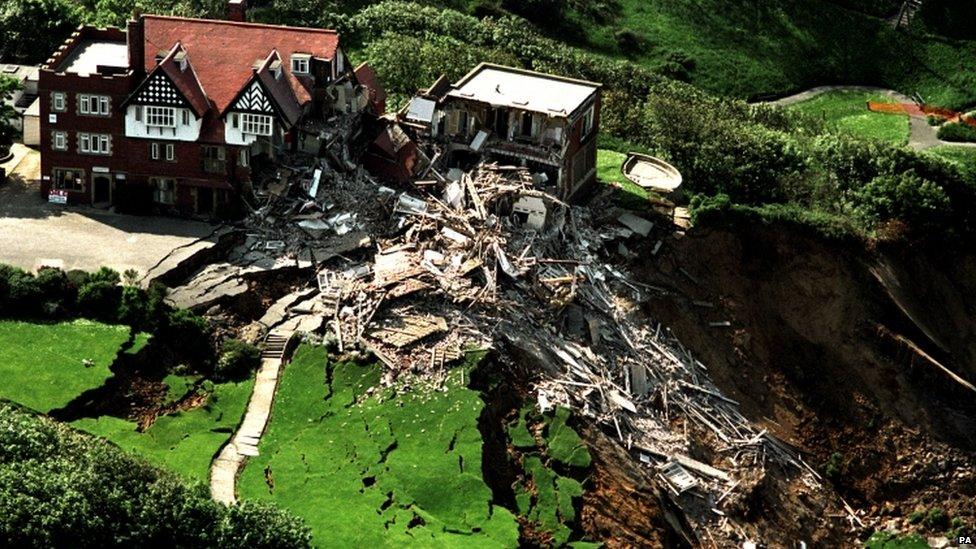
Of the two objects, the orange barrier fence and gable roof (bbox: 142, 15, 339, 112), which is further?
the orange barrier fence

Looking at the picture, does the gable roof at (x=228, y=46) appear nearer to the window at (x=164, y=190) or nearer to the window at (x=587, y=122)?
the window at (x=164, y=190)

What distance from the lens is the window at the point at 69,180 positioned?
11638 cm

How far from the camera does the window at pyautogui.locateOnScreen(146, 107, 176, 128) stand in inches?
4505

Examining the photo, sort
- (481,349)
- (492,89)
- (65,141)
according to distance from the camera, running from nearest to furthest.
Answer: (481,349)
(65,141)
(492,89)

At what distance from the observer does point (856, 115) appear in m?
162

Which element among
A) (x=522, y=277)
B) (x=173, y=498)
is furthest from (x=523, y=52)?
(x=173, y=498)

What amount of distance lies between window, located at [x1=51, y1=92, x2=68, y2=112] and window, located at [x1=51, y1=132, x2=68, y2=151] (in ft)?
5.36

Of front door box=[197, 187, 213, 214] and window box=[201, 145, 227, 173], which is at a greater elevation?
window box=[201, 145, 227, 173]

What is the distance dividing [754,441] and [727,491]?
569cm

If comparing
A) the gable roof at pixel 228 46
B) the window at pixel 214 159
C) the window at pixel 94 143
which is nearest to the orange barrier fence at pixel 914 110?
the gable roof at pixel 228 46

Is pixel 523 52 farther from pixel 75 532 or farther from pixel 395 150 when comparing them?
pixel 75 532

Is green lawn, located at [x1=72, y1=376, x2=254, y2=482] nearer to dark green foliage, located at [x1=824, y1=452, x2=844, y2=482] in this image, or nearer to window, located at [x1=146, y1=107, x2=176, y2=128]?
window, located at [x1=146, y1=107, x2=176, y2=128]

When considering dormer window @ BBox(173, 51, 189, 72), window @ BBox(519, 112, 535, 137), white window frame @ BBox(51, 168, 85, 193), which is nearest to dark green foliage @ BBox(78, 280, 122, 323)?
white window frame @ BBox(51, 168, 85, 193)

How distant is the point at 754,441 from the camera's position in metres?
113
